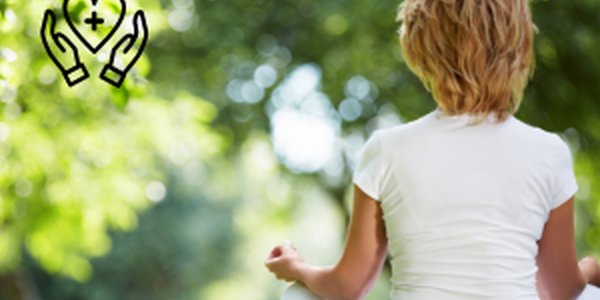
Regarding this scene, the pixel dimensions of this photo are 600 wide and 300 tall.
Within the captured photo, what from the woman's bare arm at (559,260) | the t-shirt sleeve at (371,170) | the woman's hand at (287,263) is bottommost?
the woman's bare arm at (559,260)

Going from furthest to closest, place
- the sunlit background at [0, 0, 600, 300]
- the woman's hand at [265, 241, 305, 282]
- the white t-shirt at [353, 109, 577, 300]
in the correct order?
the sunlit background at [0, 0, 600, 300], the woman's hand at [265, 241, 305, 282], the white t-shirt at [353, 109, 577, 300]

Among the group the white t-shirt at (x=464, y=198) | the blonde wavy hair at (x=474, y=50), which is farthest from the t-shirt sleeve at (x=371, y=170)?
the blonde wavy hair at (x=474, y=50)

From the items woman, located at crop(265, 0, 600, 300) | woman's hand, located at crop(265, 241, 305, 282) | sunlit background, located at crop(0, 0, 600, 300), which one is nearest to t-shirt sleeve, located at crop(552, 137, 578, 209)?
woman, located at crop(265, 0, 600, 300)

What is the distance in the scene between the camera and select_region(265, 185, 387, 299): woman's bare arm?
0.90m

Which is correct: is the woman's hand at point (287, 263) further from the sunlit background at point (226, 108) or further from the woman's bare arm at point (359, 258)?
the sunlit background at point (226, 108)

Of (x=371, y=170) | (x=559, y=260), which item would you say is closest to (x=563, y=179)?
(x=559, y=260)

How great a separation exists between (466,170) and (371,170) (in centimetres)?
14

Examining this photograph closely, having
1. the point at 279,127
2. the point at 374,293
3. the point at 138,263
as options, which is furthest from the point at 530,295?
the point at 138,263

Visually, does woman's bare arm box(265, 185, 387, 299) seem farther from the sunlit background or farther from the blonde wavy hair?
the sunlit background

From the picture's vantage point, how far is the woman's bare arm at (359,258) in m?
0.90

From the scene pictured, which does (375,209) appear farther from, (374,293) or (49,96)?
(374,293)

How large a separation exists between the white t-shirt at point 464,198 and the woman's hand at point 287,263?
225mm

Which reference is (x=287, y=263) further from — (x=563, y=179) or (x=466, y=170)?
(x=563, y=179)

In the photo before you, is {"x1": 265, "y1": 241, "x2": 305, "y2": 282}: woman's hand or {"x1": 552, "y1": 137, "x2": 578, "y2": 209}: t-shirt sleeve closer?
{"x1": 552, "y1": 137, "x2": 578, "y2": 209}: t-shirt sleeve
